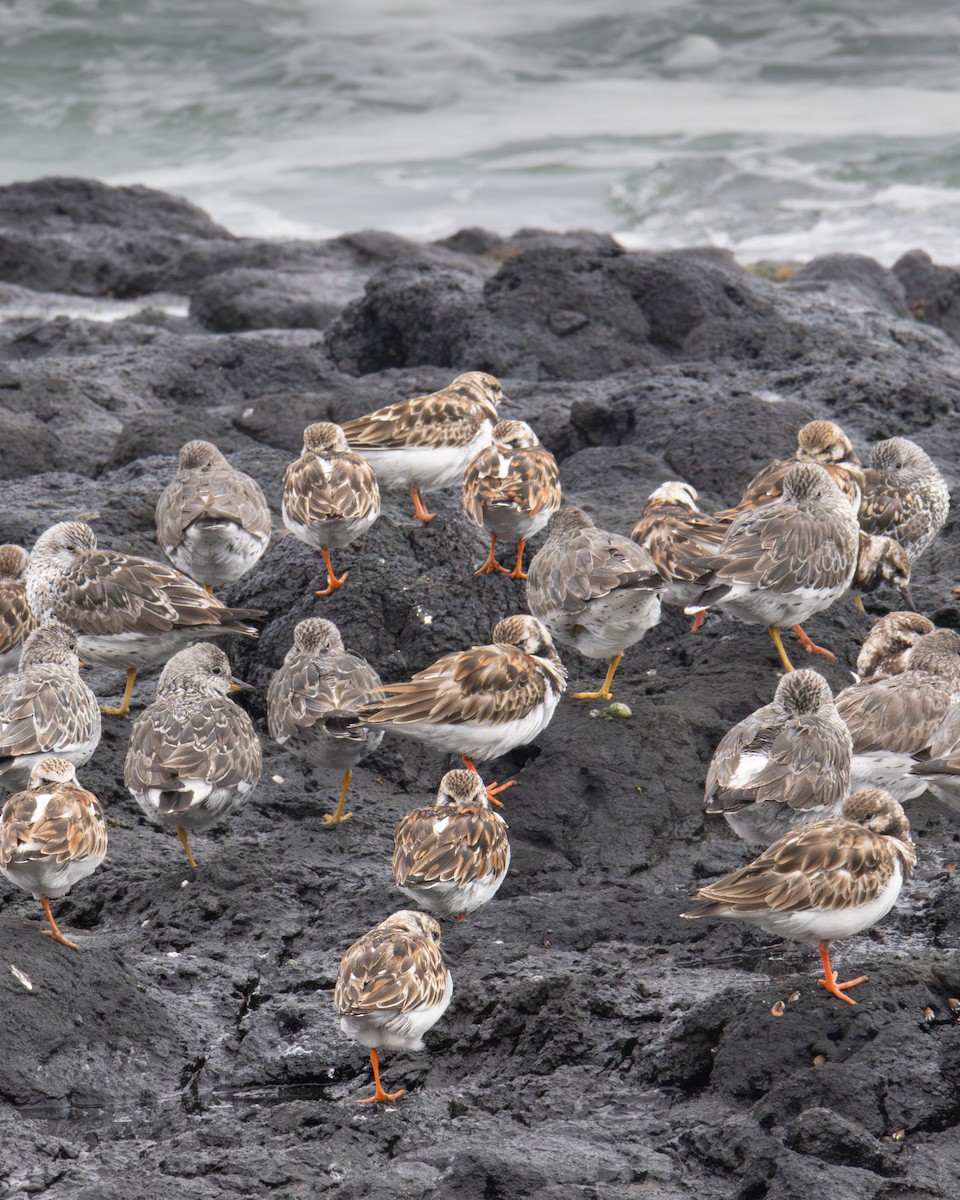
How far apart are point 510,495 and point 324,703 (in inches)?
89.9

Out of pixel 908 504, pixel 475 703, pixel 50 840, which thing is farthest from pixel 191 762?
pixel 908 504

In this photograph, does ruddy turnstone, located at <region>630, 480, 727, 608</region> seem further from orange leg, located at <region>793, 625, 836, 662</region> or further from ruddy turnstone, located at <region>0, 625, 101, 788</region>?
ruddy turnstone, located at <region>0, 625, 101, 788</region>

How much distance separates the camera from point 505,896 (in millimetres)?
7273

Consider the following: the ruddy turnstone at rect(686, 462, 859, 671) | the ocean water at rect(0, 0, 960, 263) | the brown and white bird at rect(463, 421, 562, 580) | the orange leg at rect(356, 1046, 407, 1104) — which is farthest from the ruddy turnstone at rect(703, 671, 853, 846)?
the ocean water at rect(0, 0, 960, 263)

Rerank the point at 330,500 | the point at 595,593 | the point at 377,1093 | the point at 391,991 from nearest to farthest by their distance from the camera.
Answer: the point at 391,991
the point at 377,1093
the point at 595,593
the point at 330,500

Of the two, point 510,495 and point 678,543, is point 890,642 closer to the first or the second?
point 678,543

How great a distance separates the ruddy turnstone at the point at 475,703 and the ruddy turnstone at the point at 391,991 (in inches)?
70.4

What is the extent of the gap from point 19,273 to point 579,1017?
19.3 meters

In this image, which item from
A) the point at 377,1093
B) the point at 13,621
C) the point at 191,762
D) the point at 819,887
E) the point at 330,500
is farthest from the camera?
the point at 13,621

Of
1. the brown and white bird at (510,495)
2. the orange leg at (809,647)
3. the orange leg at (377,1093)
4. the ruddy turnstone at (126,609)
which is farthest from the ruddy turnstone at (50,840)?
the orange leg at (809,647)

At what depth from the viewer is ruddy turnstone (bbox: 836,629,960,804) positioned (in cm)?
779

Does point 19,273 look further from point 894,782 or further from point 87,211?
point 894,782

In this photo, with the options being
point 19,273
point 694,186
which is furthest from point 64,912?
point 694,186

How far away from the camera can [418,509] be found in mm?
10336
